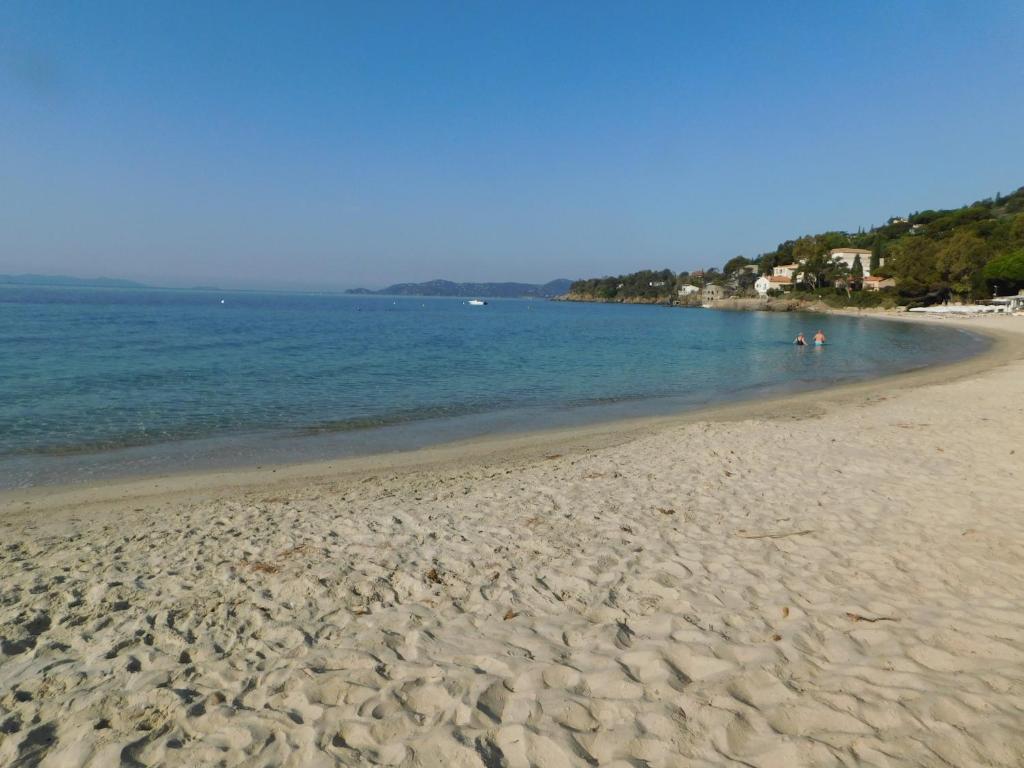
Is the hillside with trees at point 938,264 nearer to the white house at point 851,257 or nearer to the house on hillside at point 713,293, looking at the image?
the white house at point 851,257

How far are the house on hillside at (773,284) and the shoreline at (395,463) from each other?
12094cm

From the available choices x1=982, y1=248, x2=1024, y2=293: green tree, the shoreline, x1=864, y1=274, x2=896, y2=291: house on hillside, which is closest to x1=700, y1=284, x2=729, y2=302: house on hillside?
x1=864, y1=274, x2=896, y2=291: house on hillside

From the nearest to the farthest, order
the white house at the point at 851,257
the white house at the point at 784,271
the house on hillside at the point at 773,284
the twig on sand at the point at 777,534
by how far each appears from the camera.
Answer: the twig on sand at the point at 777,534
the white house at the point at 851,257
the house on hillside at the point at 773,284
the white house at the point at 784,271

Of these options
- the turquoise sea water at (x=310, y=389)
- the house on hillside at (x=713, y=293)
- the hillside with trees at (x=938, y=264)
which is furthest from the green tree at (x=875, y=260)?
the turquoise sea water at (x=310, y=389)

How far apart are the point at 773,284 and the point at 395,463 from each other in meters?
140

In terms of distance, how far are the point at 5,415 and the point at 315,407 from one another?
7203 mm

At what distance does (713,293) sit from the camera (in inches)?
6161

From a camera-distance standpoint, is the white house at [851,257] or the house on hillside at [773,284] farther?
the house on hillside at [773,284]

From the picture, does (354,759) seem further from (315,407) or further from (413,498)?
(315,407)

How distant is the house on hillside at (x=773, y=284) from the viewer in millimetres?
129000

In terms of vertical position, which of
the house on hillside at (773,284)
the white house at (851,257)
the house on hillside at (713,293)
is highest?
the white house at (851,257)

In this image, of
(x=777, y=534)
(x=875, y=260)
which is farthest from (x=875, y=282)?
(x=777, y=534)

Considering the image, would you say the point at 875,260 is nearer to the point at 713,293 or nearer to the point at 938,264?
the point at 713,293

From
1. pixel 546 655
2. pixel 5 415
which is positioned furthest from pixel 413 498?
pixel 5 415
